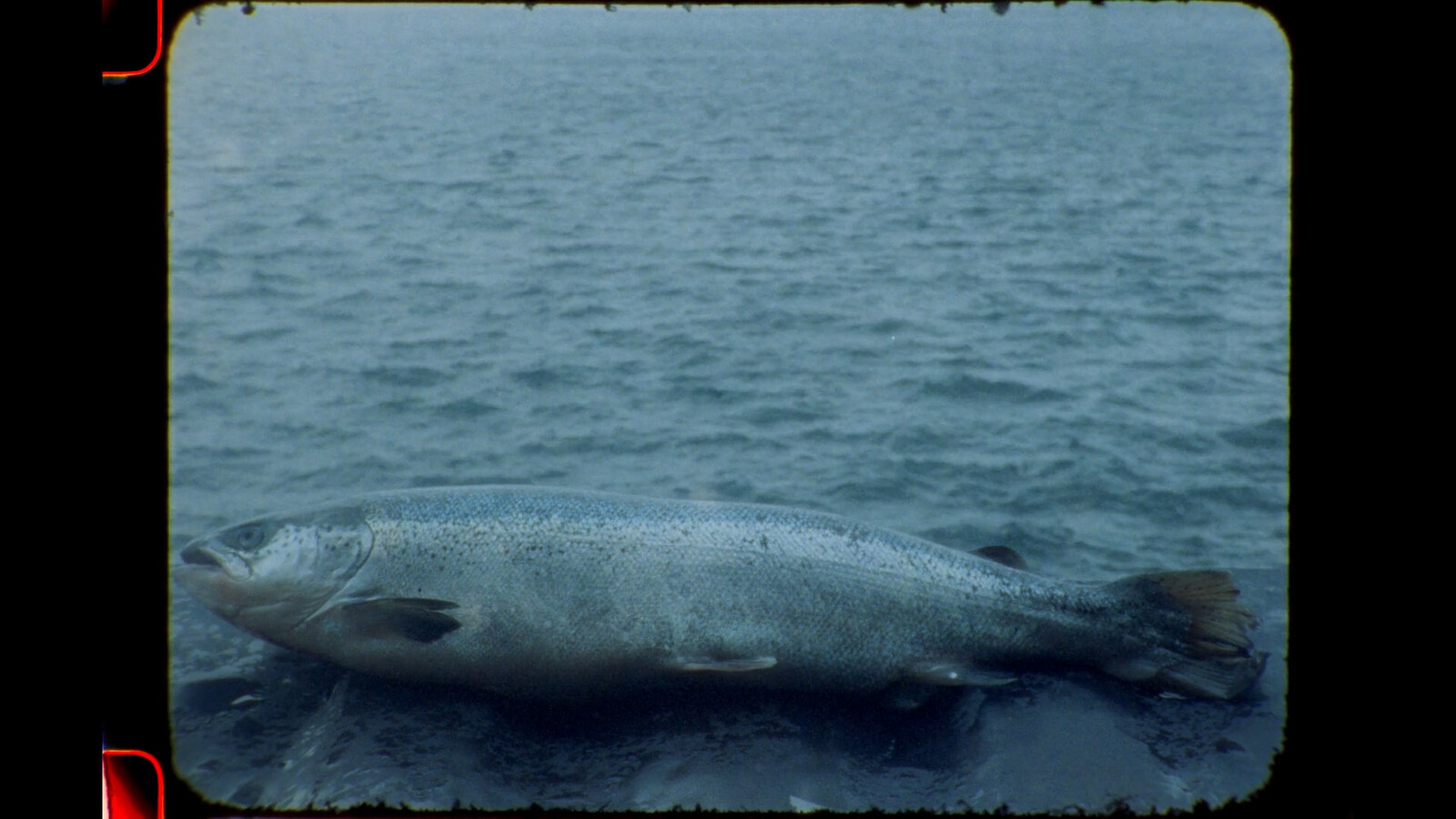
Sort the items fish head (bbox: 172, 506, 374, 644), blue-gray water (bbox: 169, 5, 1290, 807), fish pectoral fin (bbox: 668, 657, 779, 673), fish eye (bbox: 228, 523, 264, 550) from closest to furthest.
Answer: fish pectoral fin (bbox: 668, 657, 779, 673)
fish head (bbox: 172, 506, 374, 644)
fish eye (bbox: 228, 523, 264, 550)
blue-gray water (bbox: 169, 5, 1290, 807)

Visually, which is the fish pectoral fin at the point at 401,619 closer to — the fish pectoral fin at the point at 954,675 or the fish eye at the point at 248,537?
the fish eye at the point at 248,537

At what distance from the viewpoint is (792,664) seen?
399 centimetres

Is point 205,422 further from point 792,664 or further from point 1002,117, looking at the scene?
point 1002,117

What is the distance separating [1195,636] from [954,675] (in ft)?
2.91

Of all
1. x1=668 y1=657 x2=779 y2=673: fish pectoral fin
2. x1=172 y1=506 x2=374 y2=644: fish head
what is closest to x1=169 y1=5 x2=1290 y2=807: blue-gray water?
x1=172 y1=506 x2=374 y2=644: fish head

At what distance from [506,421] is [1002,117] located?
21127 mm

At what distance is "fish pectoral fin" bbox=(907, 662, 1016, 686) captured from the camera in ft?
13.0

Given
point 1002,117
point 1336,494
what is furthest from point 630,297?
point 1002,117

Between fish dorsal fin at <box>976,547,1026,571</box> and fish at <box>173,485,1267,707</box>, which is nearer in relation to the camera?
fish at <box>173,485,1267,707</box>

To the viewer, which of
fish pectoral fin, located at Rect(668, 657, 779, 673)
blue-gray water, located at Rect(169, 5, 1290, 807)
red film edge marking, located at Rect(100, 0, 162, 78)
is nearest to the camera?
red film edge marking, located at Rect(100, 0, 162, 78)

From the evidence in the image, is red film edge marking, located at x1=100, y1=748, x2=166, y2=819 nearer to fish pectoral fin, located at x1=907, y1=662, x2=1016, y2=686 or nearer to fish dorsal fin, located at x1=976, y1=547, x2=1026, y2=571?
fish pectoral fin, located at x1=907, y1=662, x2=1016, y2=686

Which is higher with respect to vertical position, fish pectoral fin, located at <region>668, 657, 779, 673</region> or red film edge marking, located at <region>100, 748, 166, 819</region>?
red film edge marking, located at <region>100, 748, 166, 819</region>

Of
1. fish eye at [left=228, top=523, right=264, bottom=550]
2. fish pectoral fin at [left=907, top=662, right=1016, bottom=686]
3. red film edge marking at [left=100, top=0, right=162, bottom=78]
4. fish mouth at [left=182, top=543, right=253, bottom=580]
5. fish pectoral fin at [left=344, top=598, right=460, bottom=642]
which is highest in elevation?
red film edge marking at [left=100, top=0, right=162, bottom=78]

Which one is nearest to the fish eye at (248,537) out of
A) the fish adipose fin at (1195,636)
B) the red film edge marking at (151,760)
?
the red film edge marking at (151,760)
